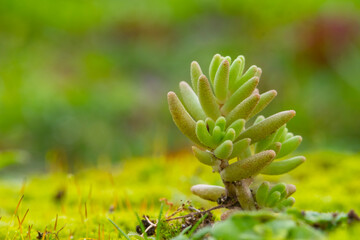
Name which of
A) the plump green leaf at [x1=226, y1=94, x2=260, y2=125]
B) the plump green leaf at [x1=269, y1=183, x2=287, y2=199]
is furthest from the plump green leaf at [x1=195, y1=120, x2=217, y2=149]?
the plump green leaf at [x1=269, y1=183, x2=287, y2=199]

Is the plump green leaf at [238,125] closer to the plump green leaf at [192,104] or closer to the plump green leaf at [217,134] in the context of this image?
the plump green leaf at [217,134]

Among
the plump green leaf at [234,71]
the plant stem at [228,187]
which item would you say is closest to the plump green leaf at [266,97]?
the plump green leaf at [234,71]

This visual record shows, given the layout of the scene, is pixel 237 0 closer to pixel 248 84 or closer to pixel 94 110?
pixel 94 110

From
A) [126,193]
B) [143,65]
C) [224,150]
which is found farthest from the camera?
[143,65]

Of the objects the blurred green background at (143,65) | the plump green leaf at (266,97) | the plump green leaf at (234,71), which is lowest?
the plump green leaf at (266,97)

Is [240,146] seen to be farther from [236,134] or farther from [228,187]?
[228,187]

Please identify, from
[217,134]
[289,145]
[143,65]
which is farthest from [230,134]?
[143,65]
